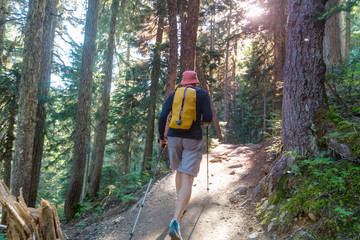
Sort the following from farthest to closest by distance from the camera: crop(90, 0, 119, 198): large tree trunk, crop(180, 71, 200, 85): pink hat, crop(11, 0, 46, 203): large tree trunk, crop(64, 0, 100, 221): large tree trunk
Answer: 1. crop(90, 0, 119, 198): large tree trunk
2. crop(64, 0, 100, 221): large tree trunk
3. crop(11, 0, 46, 203): large tree trunk
4. crop(180, 71, 200, 85): pink hat

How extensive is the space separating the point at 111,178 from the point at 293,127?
15166mm

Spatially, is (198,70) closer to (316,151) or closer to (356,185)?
(316,151)

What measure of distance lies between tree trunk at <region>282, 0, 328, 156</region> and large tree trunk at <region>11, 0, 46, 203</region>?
6580 millimetres

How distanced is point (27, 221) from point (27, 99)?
463 cm

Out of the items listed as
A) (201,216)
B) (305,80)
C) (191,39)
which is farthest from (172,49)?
(201,216)

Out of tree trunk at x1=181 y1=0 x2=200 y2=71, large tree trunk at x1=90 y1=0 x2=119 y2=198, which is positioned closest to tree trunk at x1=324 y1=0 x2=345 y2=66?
tree trunk at x1=181 y1=0 x2=200 y2=71

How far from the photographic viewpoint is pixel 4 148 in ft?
31.3

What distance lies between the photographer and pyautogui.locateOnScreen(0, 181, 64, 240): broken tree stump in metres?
2.67

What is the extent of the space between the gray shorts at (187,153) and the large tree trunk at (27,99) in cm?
492

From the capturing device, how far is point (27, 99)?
20.6 feet

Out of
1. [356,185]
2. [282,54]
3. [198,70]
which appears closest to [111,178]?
[198,70]

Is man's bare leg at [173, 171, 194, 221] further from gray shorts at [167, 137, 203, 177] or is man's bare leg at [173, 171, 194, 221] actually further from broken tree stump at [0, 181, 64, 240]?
broken tree stump at [0, 181, 64, 240]

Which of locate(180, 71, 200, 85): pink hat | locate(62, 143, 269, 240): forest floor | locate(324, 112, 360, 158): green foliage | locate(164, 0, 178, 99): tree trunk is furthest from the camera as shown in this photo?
locate(164, 0, 178, 99): tree trunk

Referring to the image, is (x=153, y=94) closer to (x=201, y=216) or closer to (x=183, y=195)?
(x=201, y=216)
